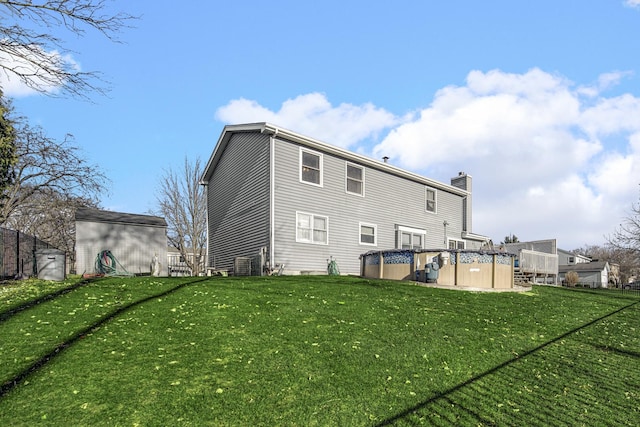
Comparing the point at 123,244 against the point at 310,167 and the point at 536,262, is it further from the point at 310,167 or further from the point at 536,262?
the point at 536,262

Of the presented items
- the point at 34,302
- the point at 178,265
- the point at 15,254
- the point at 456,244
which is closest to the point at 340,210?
the point at 456,244

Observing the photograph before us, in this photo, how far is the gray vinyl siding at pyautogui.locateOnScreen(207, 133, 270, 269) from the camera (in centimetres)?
1656

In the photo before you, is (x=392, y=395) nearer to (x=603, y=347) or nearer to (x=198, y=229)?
(x=603, y=347)

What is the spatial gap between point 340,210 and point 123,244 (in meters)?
9.95

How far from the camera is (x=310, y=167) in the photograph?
1723 cm

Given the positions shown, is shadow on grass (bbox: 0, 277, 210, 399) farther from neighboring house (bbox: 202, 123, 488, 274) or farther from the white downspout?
neighboring house (bbox: 202, 123, 488, 274)

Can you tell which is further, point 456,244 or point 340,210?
point 456,244

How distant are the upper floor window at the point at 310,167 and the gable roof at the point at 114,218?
25.3 ft

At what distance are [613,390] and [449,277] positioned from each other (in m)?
8.65

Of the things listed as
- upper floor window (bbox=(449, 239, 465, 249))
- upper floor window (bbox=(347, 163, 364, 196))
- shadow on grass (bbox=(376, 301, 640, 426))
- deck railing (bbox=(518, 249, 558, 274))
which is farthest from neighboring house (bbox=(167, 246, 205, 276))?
shadow on grass (bbox=(376, 301, 640, 426))

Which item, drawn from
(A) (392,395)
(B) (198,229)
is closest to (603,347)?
(A) (392,395)

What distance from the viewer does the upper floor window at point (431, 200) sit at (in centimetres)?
2278

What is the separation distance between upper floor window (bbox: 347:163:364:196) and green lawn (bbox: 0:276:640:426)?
10.2m

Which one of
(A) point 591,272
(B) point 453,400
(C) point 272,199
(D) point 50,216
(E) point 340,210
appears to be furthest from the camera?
(A) point 591,272
